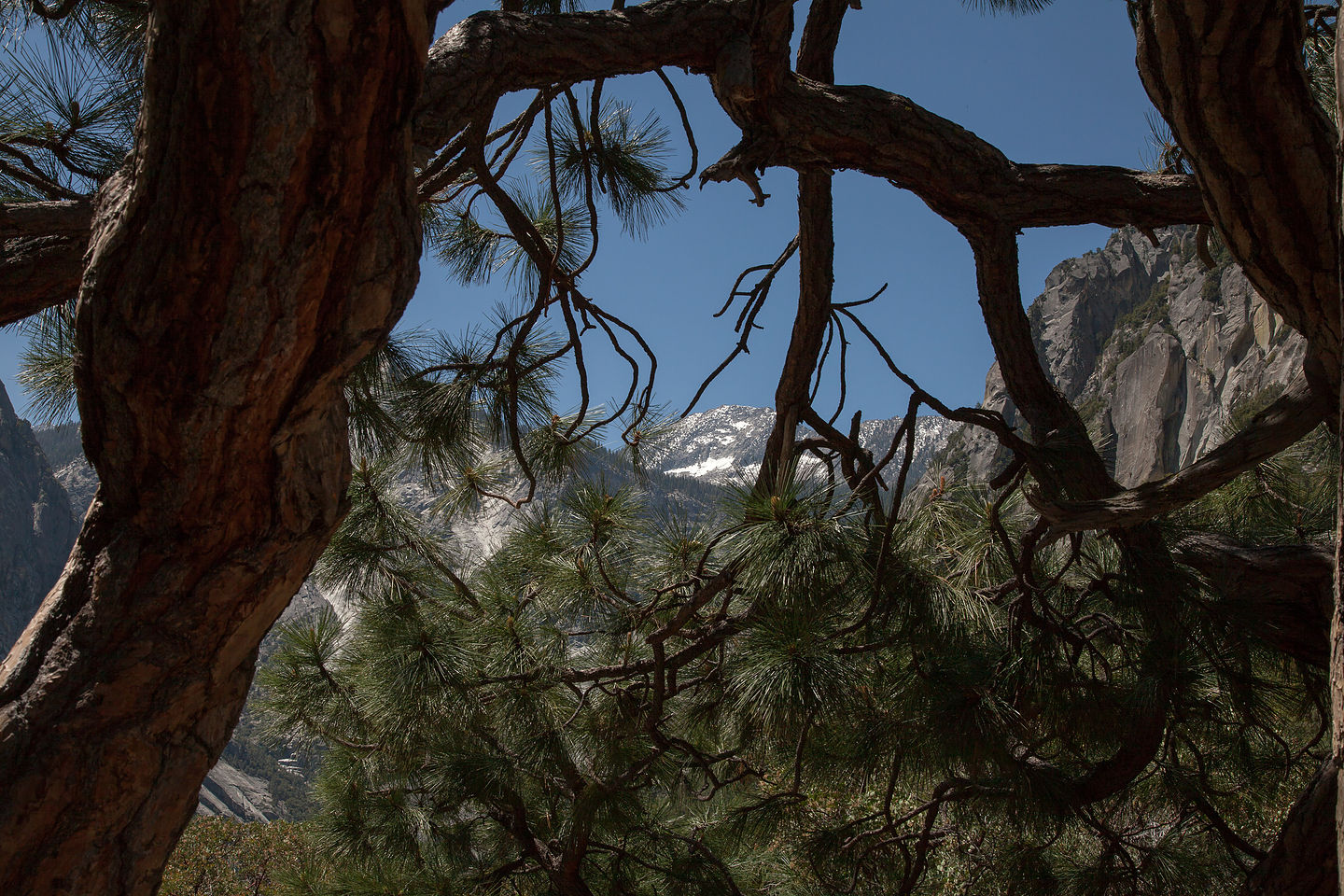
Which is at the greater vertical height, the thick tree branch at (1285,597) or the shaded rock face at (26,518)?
the shaded rock face at (26,518)

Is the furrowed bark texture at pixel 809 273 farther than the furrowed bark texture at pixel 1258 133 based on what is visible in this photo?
Yes

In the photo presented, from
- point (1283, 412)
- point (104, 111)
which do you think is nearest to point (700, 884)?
point (1283, 412)

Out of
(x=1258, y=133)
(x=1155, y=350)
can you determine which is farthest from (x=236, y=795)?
(x=1155, y=350)

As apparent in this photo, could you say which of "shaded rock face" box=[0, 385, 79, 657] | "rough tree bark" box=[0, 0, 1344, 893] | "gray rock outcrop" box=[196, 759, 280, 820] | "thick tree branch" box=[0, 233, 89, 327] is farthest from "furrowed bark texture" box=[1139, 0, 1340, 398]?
"shaded rock face" box=[0, 385, 79, 657]

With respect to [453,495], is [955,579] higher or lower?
lower

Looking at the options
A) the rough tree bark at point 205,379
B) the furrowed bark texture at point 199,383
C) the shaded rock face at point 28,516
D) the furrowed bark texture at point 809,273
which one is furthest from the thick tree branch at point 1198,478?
the shaded rock face at point 28,516

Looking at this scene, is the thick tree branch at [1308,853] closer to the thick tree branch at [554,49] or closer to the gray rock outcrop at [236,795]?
the thick tree branch at [554,49]

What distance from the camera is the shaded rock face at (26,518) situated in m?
43.3

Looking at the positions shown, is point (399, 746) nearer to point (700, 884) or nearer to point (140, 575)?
point (700, 884)

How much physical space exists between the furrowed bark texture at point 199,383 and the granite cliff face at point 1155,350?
19.3 m

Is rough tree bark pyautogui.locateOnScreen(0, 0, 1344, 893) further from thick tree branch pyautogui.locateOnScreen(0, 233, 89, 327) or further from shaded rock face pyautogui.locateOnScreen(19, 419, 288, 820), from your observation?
shaded rock face pyautogui.locateOnScreen(19, 419, 288, 820)

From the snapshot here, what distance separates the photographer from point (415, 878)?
8.27ft

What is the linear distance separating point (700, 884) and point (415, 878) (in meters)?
0.98

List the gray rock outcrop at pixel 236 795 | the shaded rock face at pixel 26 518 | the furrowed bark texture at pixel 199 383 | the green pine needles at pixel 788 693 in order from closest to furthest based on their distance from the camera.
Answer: the furrowed bark texture at pixel 199 383 → the green pine needles at pixel 788 693 → the gray rock outcrop at pixel 236 795 → the shaded rock face at pixel 26 518
